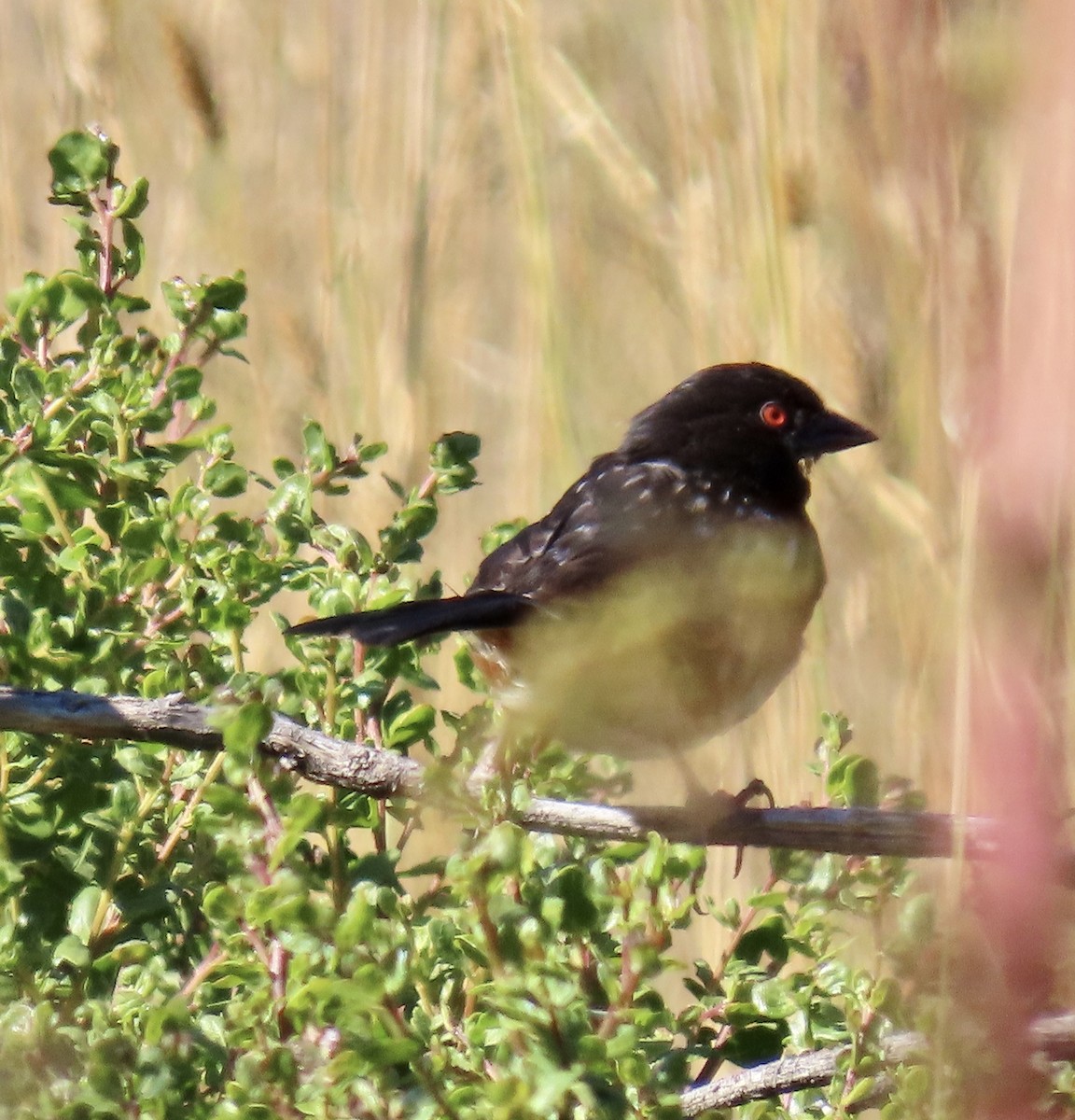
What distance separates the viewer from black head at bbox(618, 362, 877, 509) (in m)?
2.62

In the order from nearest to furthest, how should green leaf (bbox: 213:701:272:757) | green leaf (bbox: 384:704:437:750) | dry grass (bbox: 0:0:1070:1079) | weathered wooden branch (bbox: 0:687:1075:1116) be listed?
green leaf (bbox: 213:701:272:757), weathered wooden branch (bbox: 0:687:1075:1116), green leaf (bbox: 384:704:437:750), dry grass (bbox: 0:0:1070:1079)

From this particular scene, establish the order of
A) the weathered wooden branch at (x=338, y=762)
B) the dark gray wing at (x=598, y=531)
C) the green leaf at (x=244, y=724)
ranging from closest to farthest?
the green leaf at (x=244, y=724) → the weathered wooden branch at (x=338, y=762) → the dark gray wing at (x=598, y=531)

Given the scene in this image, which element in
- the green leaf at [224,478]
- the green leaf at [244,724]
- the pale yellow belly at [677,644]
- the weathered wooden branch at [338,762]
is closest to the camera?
the green leaf at [244,724]

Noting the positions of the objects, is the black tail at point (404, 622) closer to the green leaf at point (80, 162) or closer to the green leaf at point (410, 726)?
the green leaf at point (410, 726)

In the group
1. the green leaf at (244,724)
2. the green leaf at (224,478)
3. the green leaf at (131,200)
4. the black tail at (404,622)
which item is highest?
the green leaf at (131,200)

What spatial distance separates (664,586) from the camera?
2.14 meters

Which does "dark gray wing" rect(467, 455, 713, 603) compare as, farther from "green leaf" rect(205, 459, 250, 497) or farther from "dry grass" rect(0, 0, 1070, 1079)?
"green leaf" rect(205, 459, 250, 497)

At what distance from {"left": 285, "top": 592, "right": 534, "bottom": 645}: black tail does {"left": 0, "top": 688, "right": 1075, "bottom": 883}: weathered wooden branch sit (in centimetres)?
16

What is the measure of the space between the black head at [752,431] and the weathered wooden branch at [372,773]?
3.56ft

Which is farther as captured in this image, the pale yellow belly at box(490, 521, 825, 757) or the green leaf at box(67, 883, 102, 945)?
the pale yellow belly at box(490, 521, 825, 757)

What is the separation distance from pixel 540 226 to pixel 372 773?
3.74 ft

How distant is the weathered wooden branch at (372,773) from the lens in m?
1.30

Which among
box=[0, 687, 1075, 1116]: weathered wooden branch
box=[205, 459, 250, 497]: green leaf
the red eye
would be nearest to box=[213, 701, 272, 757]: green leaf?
box=[0, 687, 1075, 1116]: weathered wooden branch

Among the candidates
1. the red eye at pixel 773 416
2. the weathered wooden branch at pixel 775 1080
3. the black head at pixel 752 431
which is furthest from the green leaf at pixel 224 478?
the red eye at pixel 773 416
